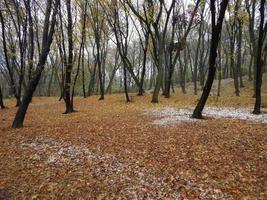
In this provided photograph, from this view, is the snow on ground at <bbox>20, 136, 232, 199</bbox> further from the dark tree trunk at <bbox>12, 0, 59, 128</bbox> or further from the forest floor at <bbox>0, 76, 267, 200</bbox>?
the dark tree trunk at <bbox>12, 0, 59, 128</bbox>

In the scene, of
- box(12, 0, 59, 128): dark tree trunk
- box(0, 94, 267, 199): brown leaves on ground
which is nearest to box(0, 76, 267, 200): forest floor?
box(0, 94, 267, 199): brown leaves on ground

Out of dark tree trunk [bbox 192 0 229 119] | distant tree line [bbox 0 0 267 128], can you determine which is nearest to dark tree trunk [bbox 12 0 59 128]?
distant tree line [bbox 0 0 267 128]

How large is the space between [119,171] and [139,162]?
67 cm

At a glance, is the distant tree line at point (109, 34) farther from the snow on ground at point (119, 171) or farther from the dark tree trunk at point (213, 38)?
the snow on ground at point (119, 171)

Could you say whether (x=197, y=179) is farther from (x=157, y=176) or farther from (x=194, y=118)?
(x=194, y=118)

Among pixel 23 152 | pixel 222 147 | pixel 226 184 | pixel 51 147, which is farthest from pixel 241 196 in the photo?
pixel 23 152

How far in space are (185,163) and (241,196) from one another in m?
1.89

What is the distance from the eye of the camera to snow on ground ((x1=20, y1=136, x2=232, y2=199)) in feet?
20.1

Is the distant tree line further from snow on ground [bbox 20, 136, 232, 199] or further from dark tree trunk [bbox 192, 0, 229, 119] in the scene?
snow on ground [bbox 20, 136, 232, 199]

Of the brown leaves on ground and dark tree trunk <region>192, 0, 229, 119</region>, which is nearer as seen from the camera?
the brown leaves on ground

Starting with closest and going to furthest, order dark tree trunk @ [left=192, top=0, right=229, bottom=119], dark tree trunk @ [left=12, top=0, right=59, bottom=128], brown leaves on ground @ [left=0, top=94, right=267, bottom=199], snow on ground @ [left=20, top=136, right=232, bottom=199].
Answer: snow on ground @ [left=20, top=136, right=232, bottom=199] → brown leaves on ground @ [left=0, top=94, right=267, bottom=199] → dark tree trunk @ [left=192, top=0, right=229, bottom=119] → dark tree trunk @ [left=12, top=0, right=59, bottom=128]

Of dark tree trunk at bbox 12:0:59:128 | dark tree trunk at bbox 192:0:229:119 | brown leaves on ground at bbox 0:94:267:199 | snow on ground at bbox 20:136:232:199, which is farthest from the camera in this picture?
dark tree trunk at bbox 12:0:59:128

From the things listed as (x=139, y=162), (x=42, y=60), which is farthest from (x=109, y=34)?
(x=139, y=162)

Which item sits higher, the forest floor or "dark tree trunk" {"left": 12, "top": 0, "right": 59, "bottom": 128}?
"dark tree trunk" {"left": 12, "top": 0, "right": 59, "bottom": 128}
